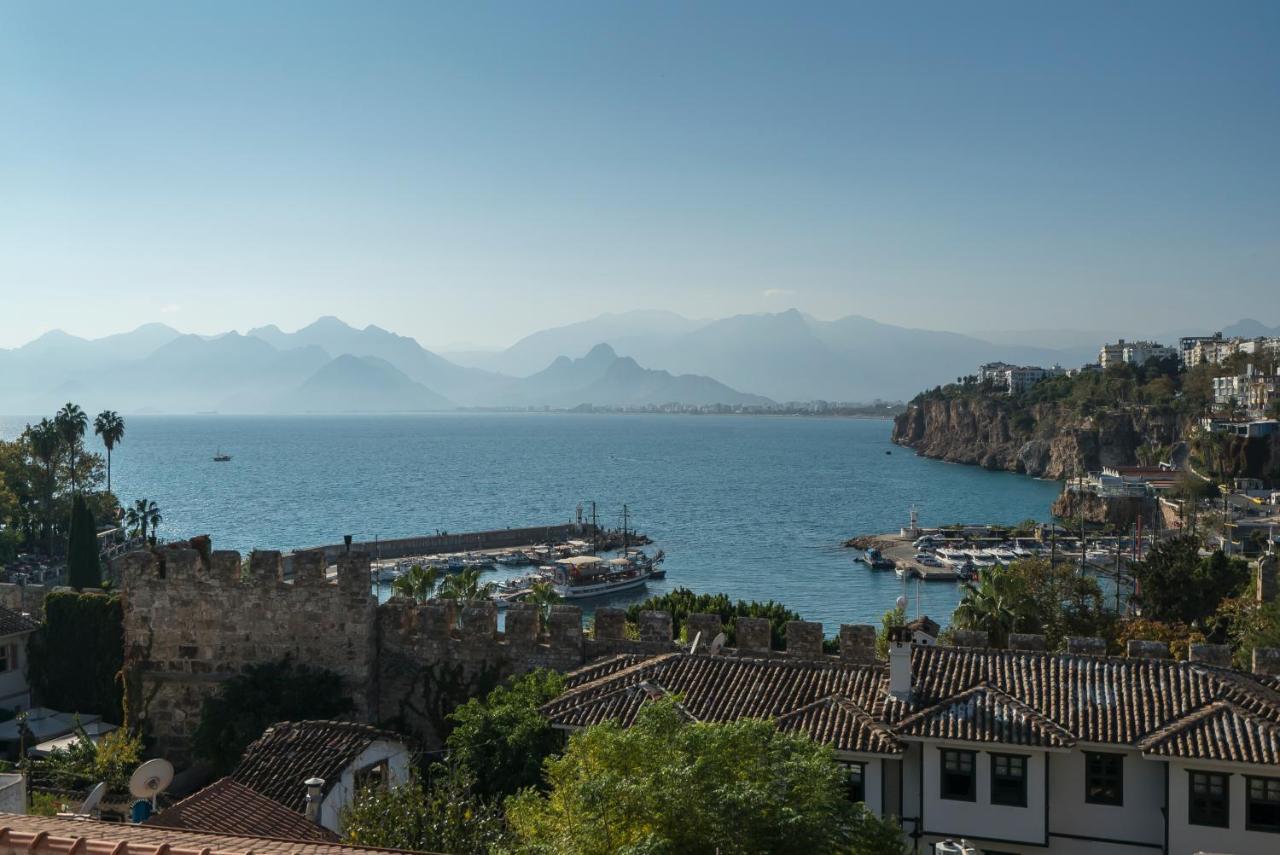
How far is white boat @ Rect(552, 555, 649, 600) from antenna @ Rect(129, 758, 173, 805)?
6495 cm

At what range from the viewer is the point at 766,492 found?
160 meters

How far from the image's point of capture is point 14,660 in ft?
99.1

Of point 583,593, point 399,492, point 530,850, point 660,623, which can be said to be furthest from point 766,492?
point 530,850

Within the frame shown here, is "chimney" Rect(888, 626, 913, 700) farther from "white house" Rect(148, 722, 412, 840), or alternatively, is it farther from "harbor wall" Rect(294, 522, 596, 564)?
"harbor wall" Rect(294, 522, 596, 564)

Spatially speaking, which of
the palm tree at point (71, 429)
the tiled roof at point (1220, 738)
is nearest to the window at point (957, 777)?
the tiled roof at point (1220, 738)

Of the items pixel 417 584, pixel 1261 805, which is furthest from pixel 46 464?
pixel 1261 805

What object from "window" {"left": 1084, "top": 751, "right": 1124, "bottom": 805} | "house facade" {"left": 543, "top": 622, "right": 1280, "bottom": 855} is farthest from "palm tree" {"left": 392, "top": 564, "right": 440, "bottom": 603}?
"window" {"left": 1084, "top": 751, "right": 1124, "bottom": 805}

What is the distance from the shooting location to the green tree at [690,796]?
1009cm

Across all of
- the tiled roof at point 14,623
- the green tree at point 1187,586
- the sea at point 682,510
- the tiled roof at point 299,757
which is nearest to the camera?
the tiled roof at point 299,757

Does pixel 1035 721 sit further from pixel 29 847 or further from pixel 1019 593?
pixel 1019 593

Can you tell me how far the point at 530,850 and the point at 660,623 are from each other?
490 inches

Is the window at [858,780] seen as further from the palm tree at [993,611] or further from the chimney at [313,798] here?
the palm tree at [993,611]

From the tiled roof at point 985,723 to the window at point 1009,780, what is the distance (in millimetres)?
581

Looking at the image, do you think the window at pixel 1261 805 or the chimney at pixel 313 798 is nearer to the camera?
the chimney at pixel 313 798
